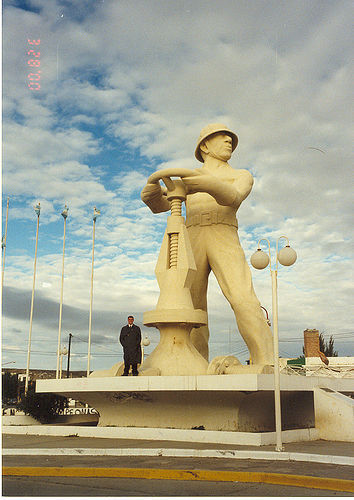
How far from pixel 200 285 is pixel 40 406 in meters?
6.22

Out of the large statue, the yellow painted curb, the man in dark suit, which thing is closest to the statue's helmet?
the large statue

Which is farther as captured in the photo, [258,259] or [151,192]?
[151,192]

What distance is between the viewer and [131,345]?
11.3 m

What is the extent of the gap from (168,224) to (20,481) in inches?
292

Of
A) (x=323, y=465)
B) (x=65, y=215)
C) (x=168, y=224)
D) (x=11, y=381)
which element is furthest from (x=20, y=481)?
(x=11, y=381)

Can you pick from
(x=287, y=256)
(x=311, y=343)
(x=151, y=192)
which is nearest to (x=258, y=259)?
(x=287, y=256)

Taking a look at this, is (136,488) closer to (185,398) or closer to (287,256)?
(185,398)

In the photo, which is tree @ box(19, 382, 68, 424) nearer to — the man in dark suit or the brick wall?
the man in dark suit

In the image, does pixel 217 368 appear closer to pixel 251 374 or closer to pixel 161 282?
pixel 251 374

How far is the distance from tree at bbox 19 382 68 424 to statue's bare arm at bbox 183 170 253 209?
25.0ft

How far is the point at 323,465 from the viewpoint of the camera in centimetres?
722

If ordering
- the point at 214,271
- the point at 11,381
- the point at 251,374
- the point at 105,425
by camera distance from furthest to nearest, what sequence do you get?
the point at 11,381 < the point at 214,271 < the point at 105,425 < the point at 251,374

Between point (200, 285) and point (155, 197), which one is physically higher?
point (155, 197)

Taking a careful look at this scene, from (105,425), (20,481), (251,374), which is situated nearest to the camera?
(20,481)
